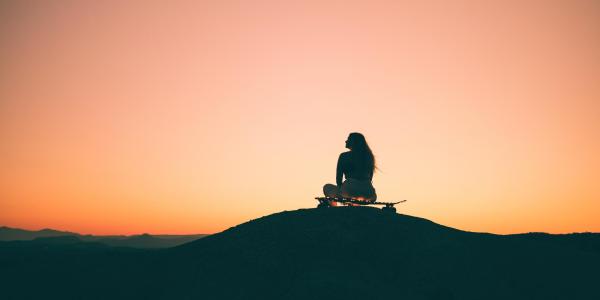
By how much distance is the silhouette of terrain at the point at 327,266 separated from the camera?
14.1 metres

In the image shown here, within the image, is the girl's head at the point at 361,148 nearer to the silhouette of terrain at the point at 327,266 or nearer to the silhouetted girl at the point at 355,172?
the silhouetted girl at the point at 355,172

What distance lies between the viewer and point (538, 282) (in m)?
15.4

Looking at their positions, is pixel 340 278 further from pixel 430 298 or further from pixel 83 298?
pixel 83 298

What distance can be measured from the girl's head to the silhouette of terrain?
1.89 m

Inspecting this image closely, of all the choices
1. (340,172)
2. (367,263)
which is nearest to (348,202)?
(340,172)

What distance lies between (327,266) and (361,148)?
4.52 meters

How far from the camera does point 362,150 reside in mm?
17203

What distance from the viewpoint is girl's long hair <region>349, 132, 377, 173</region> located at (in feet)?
56.2

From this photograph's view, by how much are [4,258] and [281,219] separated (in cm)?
1088

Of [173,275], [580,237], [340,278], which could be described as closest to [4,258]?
[173,275]

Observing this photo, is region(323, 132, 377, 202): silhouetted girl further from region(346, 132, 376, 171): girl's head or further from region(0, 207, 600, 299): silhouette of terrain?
region(0, 207, 600, 299): silhouette of terrain

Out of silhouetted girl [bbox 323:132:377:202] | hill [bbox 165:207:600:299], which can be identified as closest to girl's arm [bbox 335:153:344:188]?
silhouetted girl [bbox 323:132:377:202]

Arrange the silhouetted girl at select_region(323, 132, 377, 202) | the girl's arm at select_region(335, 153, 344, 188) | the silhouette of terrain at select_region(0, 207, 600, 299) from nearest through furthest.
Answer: the silhouette of terrain at select_region(0, 207, 600, 299) < the silhouetted girl at select_region(323, 132, 377, 202) < the girl's arm at select_region(335, 153, 344, 188)

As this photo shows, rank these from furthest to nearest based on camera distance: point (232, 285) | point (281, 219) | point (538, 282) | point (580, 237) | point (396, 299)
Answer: point (580, 237) < point (281, 219) < point (538, 282) < point (232, 285) < point (396, 299)
